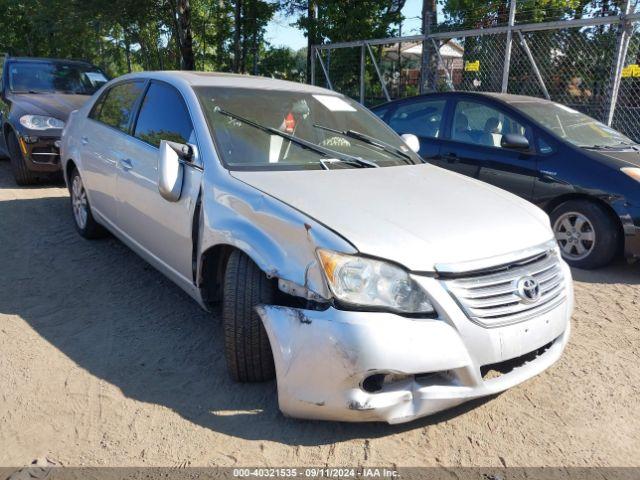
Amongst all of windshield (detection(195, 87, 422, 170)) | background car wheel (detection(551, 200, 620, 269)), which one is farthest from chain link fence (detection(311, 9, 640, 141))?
windshield (detection(195, 87, 422, 170))

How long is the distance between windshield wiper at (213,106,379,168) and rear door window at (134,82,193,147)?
252 mm

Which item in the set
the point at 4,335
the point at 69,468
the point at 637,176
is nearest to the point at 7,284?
the point at 4,335

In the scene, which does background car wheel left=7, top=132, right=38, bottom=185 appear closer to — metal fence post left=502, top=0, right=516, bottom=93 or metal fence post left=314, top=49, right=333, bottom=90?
metal fence post left=502, top=0, right=516, bottom=93

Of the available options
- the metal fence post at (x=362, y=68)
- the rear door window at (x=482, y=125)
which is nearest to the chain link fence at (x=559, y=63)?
the metal fence post at (x=362, y=68)

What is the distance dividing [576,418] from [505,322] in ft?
2.44

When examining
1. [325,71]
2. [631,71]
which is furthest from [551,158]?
[325,71]

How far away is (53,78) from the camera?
26.2 ft

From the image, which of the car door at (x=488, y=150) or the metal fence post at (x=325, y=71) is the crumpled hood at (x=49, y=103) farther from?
the metal fence post at (x=325, y=71)

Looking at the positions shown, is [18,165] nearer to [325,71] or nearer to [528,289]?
[528,289]

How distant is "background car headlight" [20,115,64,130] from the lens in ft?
21.8

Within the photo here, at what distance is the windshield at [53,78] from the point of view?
768 cm

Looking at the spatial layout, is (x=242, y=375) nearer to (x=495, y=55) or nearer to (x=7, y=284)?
(x=7, y=284)

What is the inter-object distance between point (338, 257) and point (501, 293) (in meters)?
0.77

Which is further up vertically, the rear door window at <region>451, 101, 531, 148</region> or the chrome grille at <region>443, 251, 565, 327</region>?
the rear door window at <region>451, 101, 531, 148</region>
